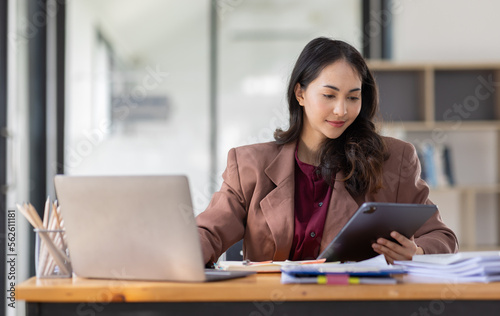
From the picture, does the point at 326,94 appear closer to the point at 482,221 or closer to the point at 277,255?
the point at 277,255

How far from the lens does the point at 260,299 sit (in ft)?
4.06

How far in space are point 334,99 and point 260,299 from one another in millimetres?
947

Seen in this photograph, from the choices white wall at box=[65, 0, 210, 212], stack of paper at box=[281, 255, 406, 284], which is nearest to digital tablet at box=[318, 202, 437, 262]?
stack of paper at box=[281, 255, 406, 284]

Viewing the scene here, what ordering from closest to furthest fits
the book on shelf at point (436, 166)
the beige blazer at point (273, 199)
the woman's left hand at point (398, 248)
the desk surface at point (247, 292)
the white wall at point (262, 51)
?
the desk surface at point (247, 292), the woman's left hand at point (398, 248), the beige blazer at point (273, 199), the book on shelf at point (436, 166), the white wall at point (262, 51)

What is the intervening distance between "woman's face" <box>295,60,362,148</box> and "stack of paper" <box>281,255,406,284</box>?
749 millimetres

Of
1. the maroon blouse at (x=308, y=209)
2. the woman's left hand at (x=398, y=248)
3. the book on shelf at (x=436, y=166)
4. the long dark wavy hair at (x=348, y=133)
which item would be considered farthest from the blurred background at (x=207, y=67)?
the woman's left hand at (x=398, y=248)

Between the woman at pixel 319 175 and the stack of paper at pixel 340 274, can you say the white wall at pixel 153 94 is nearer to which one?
the woman at pixel 319 175

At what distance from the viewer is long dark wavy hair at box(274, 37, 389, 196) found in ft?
6.64

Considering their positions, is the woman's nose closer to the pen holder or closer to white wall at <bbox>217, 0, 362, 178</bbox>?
the pen holder

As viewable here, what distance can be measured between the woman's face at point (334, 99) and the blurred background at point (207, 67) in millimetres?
2283

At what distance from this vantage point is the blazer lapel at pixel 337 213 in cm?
200

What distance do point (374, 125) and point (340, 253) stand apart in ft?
2.29

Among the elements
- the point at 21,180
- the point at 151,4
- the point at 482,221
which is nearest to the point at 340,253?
the point at 21,180

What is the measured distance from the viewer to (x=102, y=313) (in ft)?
4.08
